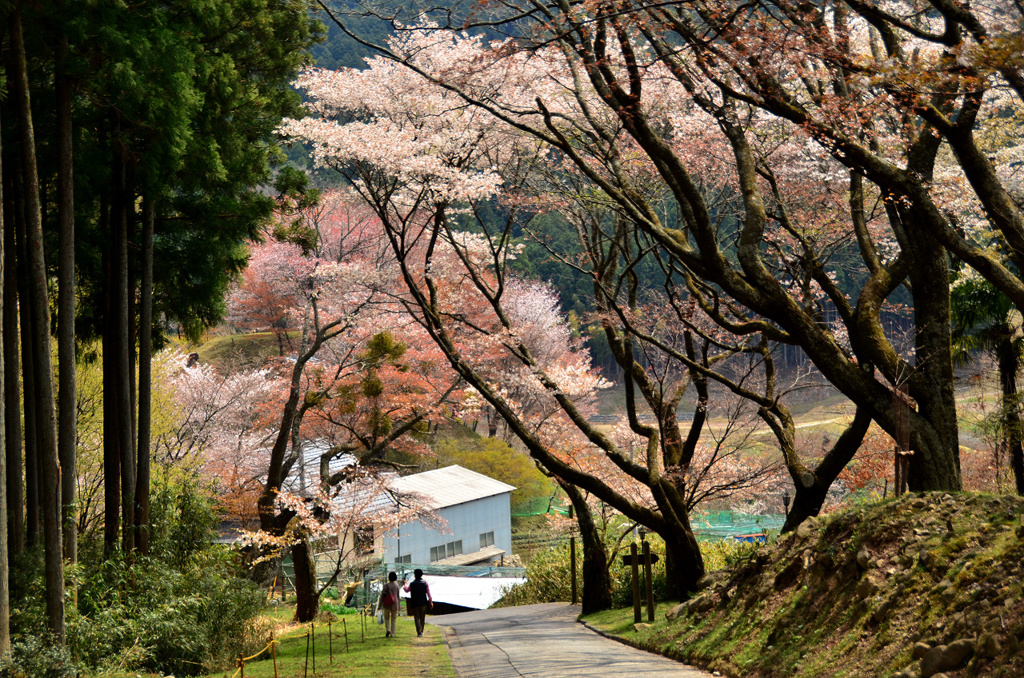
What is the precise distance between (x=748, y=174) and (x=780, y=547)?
12.9 feet

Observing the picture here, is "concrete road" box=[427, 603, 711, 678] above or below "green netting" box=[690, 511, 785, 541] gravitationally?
above

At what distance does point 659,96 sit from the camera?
14094 mm

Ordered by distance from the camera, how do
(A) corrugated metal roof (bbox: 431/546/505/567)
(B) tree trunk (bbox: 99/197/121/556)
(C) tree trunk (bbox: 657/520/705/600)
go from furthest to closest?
(A) corrugated metal roof (bbox: 431/546/505/567), (C) tree trunk (bbox: 657/520/705/600), (B) tree trunk (bbox: 99/197/121/556)

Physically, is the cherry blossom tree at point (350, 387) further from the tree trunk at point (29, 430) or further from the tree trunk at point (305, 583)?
the tree trunk at point (29, 430)

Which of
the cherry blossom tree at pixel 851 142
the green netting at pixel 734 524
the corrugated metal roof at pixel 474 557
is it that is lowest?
the corrugated metal roof at pixel 474 557

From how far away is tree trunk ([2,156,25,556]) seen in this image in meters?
8.30

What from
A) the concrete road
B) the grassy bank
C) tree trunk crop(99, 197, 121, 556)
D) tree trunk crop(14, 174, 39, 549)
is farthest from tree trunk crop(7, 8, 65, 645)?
the concrete road

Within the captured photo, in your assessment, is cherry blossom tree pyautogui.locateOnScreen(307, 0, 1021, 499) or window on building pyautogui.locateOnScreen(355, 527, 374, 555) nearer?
cherry blossom tree pyautogui.locateOnScreen(307, 0, 1021, 499)

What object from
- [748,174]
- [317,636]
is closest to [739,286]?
[748,174]

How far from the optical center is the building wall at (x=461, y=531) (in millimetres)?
28000

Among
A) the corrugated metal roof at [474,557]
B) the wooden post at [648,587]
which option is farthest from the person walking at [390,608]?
the corrugated metal roof at [474,557]

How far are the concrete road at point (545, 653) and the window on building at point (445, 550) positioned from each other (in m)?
14.4

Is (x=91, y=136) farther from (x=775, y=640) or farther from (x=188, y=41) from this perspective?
(x=775, y=640)

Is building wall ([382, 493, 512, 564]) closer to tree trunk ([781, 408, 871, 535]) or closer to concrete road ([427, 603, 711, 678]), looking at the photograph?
concrete road ([427, 603, 711, 678])
